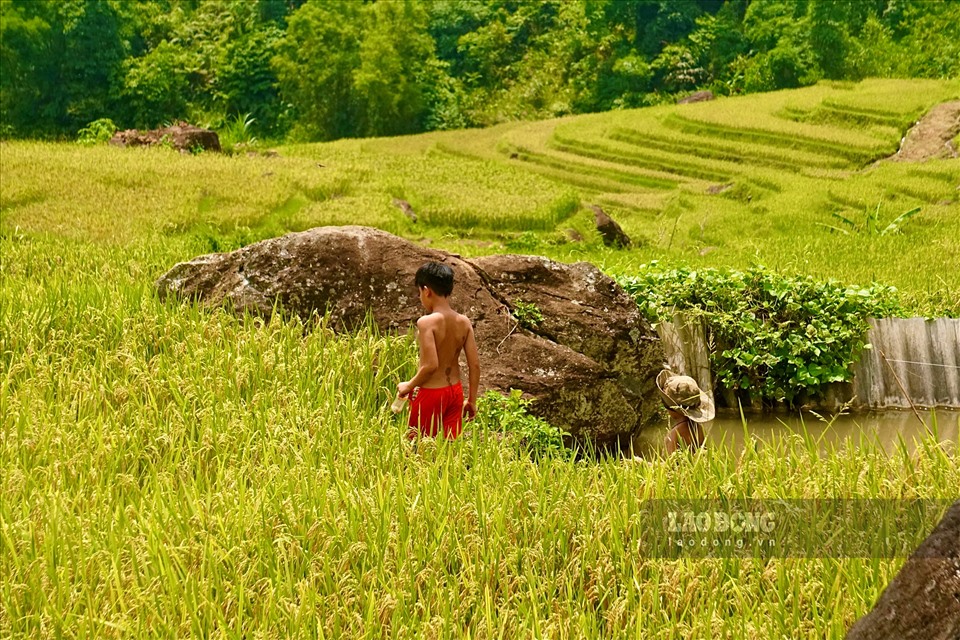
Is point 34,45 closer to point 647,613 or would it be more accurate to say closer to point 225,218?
point 225,218

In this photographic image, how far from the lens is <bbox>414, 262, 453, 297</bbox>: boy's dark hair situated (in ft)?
15.1

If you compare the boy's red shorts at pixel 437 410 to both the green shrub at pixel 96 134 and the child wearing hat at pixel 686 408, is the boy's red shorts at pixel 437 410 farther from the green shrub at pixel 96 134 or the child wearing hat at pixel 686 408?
the green shrub at pixel 96 134

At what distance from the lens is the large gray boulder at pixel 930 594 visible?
1945mm

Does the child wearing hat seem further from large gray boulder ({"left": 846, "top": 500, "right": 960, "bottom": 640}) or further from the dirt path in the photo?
the dirt path

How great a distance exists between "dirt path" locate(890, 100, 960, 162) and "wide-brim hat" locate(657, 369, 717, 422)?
12892 mm

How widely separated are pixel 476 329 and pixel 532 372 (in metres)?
0.47

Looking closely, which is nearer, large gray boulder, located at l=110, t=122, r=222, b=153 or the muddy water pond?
the muddy water pond

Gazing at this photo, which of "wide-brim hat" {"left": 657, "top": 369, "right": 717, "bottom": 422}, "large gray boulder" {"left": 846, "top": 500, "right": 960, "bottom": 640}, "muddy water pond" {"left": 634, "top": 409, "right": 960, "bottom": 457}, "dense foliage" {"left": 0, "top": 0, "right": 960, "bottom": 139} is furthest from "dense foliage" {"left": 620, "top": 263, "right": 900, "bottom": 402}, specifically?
"dense foliage" {"left": 0, "top": 0, "right": 960, "bottom": 139}

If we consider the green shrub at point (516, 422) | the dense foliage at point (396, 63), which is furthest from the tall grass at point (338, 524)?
the dense foliage at point (396, 63)

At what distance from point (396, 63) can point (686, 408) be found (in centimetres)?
2471

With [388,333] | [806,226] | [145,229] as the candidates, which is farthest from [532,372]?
[806,226]

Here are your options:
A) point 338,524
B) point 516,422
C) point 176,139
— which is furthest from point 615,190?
point 338,524

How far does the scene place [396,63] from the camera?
28.3 m

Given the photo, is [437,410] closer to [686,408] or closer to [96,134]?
[686,408]
